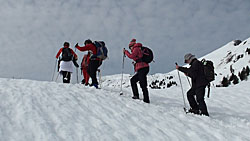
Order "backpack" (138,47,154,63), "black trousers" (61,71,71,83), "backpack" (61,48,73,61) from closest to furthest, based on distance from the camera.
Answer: "backpack" (138,47,154,63) < "backpack" (61,48,73,61) < "black trousers" (61,71,71,83)

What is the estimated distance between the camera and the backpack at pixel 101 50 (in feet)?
20.9

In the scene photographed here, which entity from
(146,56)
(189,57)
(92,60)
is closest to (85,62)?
(92,60)

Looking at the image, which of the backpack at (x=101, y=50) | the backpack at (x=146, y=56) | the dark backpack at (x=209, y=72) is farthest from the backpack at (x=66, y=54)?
the dark backpack at (x=209, y=72)

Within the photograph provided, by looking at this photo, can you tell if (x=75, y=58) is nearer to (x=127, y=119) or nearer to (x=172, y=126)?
(x=127, y=119)

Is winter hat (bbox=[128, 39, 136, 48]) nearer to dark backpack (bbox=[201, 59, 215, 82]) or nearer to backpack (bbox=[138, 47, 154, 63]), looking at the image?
backpack (bbox=[138, 47, 154, 63])

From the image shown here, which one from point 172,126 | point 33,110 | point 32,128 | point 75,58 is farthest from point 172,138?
point 75,58

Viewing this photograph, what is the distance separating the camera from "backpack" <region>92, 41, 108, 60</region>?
637 centimetres

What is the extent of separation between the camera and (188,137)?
→ 318 cm

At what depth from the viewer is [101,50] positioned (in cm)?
642

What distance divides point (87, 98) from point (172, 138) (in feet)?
8.02

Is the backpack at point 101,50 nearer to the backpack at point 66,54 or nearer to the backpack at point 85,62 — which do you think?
the backpack at point 85,62

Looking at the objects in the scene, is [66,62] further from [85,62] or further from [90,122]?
[90,122]

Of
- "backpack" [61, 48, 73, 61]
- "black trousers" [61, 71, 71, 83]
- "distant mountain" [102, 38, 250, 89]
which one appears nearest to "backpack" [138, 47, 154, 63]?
"backpack" [61, 48, 73, 61]

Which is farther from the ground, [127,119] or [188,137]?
[127,119]
